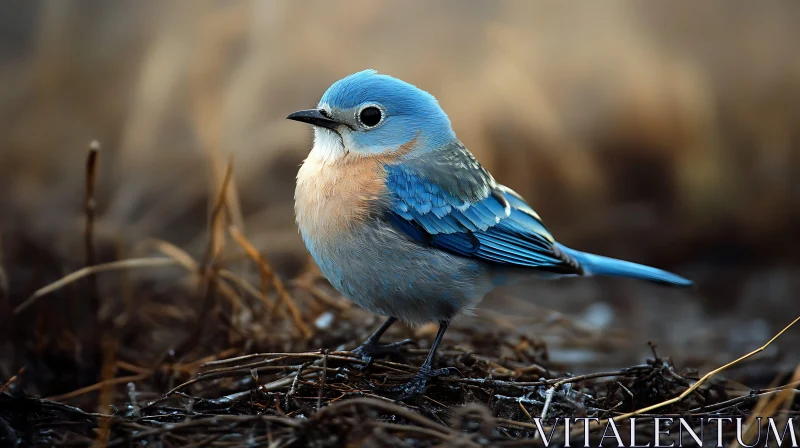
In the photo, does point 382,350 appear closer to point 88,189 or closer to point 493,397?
point 493,397

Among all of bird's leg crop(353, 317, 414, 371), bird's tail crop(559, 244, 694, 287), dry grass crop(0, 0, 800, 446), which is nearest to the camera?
bird's leg crop(353, 317, 414, 371)

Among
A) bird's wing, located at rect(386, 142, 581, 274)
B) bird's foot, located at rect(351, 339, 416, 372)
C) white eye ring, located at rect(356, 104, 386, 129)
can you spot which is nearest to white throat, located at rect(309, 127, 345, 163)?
white eye ring, located at rect(356, 104, 386, 129)

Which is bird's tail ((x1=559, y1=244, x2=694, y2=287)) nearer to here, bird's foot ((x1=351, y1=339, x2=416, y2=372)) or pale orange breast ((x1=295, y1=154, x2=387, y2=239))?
bird's foot ((x1=351, y1=339, x2=416, y2=372))

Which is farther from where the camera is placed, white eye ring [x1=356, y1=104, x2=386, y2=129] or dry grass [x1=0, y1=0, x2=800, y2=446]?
dry grass [x1=0, y1=0, x2=800, y2=446]

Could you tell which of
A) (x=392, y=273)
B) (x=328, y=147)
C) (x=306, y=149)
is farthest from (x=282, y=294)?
(x=306, y=149)

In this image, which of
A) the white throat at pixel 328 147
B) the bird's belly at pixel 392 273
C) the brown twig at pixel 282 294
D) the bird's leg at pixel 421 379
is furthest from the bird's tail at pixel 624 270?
the brown twig at pixel 282 294

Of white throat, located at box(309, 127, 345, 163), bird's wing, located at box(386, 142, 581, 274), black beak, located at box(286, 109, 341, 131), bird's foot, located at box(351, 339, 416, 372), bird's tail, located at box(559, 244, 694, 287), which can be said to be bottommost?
Result: bird's foot, located at box(351, 339, 416, 372)

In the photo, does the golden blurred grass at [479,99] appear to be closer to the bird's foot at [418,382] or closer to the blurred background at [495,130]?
the blurred background at [495,130]

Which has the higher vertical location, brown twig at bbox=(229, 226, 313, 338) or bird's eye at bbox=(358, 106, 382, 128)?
bird's eye at bbox=(358, 106, 382, 128)
